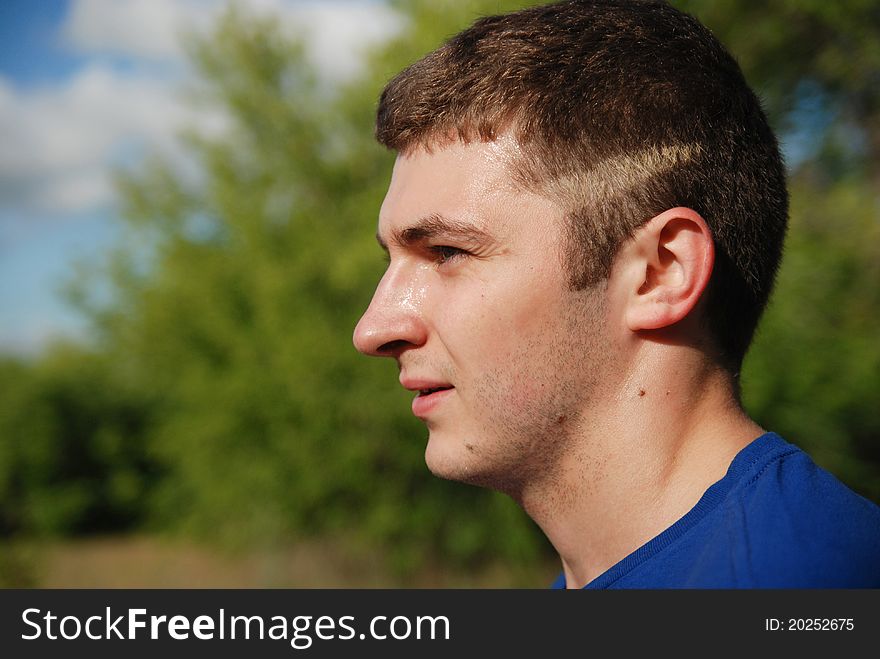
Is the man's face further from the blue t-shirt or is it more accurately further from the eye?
the blue t-shirt

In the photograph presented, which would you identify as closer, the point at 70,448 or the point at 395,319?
the point at 395,319

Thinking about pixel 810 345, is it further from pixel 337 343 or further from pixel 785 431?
pixel 337 343

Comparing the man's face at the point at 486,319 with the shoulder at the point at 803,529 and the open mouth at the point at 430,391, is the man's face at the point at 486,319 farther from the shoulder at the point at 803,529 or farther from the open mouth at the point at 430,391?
the shoulder at the point at 803,529

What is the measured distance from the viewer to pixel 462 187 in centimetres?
173

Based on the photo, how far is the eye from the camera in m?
1.74

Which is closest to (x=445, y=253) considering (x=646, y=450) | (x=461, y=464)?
(x=461, y=464)

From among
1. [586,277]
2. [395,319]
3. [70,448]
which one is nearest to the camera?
[586,277]

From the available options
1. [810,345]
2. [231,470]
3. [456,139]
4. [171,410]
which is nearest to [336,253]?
[231,470]

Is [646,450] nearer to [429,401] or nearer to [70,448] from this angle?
[429,401]

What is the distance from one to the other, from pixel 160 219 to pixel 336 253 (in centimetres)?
272

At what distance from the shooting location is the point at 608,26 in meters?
1.84

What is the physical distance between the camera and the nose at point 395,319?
1801 mm

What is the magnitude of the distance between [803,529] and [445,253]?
0.90 m

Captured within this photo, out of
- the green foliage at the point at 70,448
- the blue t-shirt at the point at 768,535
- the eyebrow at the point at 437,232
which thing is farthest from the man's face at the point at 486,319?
the green foliage at the point at 70,448
